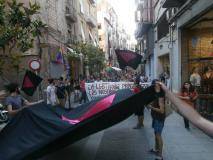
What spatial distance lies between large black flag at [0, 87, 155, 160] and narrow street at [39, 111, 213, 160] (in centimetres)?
123

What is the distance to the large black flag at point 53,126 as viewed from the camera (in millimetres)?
6969

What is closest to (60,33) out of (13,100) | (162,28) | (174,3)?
(162,28)

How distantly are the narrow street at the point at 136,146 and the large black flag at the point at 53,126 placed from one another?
1231 mm

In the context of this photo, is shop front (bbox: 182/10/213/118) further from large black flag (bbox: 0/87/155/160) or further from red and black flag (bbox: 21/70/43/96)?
large black flag (bbox: 0/87/155/160)

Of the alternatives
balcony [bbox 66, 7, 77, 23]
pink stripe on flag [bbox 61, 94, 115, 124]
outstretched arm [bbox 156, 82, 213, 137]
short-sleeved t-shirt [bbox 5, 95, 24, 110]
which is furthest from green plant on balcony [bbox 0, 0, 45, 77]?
balcony [bbox 66, 7, 77, 23]

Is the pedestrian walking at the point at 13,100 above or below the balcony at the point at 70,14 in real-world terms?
below

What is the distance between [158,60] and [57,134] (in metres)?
22.4

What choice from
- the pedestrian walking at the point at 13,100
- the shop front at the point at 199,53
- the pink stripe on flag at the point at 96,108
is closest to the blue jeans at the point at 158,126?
the pink stripe on flag at the point at 96,108

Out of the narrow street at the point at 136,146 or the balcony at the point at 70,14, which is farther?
the balcony at the point at 70,14

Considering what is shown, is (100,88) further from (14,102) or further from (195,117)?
(195,117)

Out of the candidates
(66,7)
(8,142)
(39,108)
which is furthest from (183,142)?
(66,7)

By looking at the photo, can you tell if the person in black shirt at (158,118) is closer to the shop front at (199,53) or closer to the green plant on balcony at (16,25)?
the green plant on balcony at (16,25)

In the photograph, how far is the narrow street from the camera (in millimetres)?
8953

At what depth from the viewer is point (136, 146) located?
33.1ft
